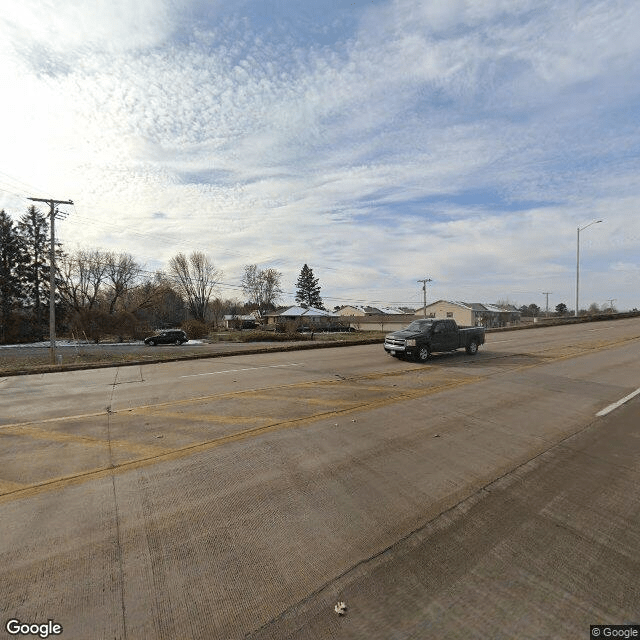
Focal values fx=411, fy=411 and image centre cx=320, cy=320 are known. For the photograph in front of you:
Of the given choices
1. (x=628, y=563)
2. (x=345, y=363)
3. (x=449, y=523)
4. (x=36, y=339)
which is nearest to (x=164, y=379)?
(x=345, y=363)

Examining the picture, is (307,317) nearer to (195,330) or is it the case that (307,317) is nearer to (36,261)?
(195,330)

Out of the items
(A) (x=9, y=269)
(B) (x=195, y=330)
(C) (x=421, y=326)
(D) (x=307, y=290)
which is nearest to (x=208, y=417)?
(C) (x=421, y=326)

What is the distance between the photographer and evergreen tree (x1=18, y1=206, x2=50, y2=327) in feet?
187

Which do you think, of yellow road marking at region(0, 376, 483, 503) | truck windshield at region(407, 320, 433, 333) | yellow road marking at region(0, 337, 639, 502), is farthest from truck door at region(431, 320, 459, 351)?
yellow road marking at region(0, 376, 483, 503)

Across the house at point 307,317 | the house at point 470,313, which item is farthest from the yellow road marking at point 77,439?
the house at point 470,313

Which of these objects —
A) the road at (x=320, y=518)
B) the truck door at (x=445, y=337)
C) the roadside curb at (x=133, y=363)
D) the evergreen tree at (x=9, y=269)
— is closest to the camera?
the road at (x=320, y=518)

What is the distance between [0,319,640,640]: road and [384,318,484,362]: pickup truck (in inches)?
264

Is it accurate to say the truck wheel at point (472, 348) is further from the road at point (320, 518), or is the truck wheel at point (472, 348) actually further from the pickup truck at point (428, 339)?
the road at point (320, 518)

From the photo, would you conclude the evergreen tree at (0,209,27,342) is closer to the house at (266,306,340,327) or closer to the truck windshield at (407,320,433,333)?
the house at (266,306,340,327)

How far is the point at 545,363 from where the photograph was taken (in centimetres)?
1506

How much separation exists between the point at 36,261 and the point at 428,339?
61.9m

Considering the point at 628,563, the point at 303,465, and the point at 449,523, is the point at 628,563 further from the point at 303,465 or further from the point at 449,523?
the point at 303,465

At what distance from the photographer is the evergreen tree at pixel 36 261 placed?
187 ft

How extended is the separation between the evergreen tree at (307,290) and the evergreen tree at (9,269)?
73.4m
